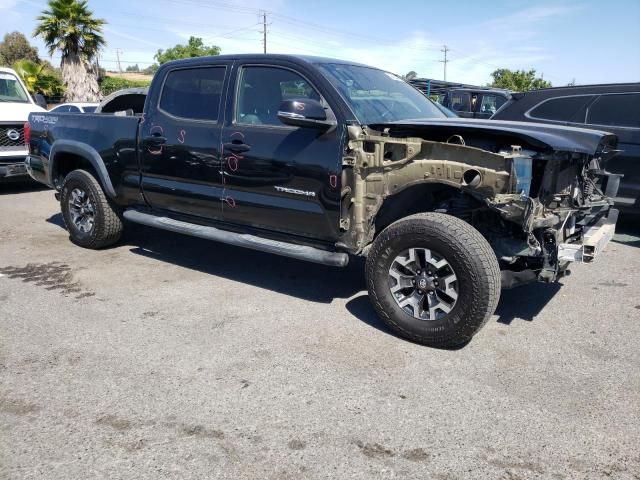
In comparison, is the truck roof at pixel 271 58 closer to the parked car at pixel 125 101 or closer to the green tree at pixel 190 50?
the parked car at pixel 125 101

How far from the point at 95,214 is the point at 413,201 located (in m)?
3.45

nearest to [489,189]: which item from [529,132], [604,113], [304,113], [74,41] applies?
[529,132]

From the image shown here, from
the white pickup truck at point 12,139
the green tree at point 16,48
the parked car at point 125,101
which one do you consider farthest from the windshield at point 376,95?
the green tree at point 16,48

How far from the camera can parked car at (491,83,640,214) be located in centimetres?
642

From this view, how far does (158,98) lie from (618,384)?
4351 millimetres

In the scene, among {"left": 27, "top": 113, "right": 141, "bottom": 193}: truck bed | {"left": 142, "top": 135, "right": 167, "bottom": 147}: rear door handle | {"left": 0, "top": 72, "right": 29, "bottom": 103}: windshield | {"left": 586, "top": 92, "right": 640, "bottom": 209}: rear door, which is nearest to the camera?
{"left": 142, "top": 135, "right": 167, "bottom": 147}: rear door handle

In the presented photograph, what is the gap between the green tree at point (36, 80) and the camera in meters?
29.7

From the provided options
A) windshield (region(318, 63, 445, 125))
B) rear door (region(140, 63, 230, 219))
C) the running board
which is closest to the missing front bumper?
the running board

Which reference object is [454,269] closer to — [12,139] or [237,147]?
[237,147]

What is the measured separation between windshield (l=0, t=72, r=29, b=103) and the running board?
660 centimetres

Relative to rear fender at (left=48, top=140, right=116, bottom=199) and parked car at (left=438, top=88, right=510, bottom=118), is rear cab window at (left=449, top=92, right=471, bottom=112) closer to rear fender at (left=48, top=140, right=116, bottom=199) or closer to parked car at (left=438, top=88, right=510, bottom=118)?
parked car at (left=438, top=88, right=510, bottom=118)

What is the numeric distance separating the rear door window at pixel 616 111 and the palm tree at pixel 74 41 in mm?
24256

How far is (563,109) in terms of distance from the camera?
6.89m

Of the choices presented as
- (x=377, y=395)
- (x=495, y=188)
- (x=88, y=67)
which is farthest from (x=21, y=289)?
(x=88, y=67)
